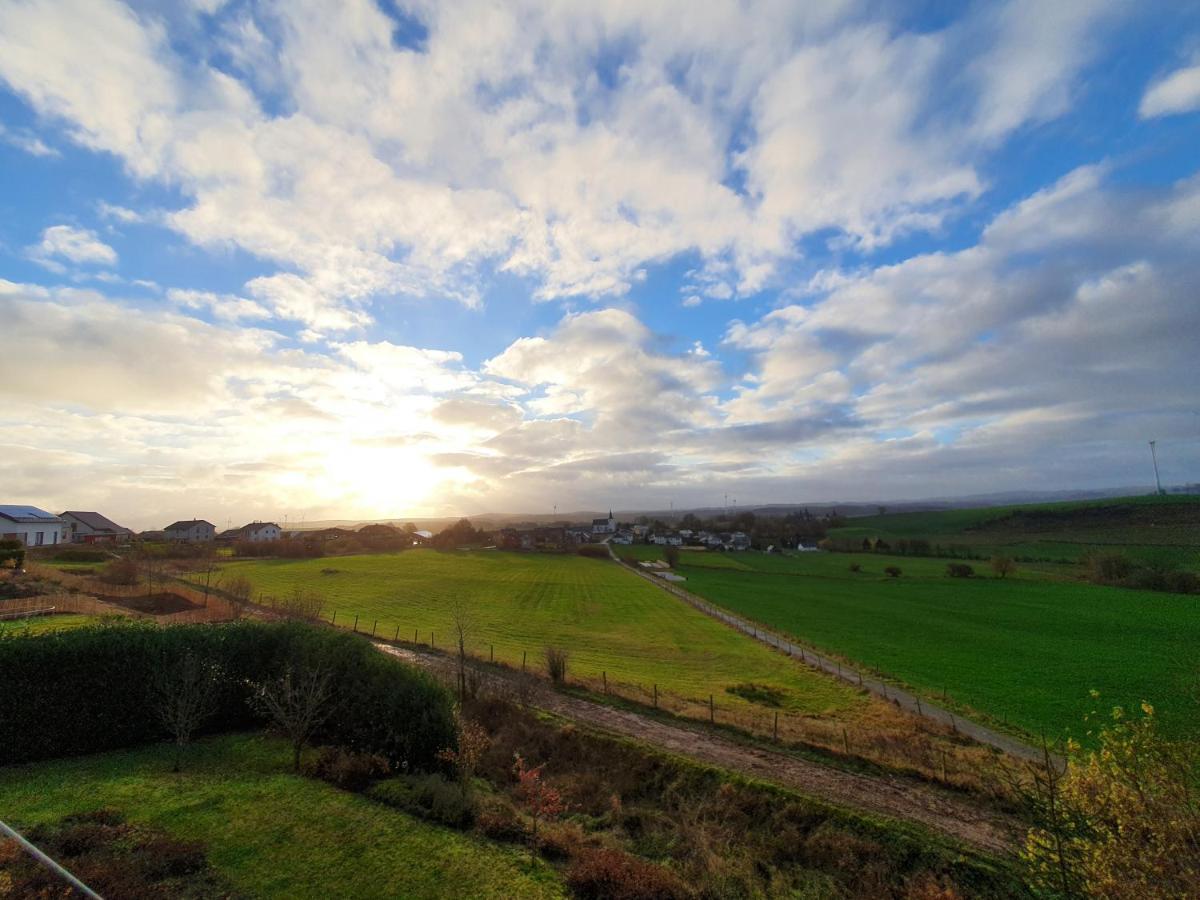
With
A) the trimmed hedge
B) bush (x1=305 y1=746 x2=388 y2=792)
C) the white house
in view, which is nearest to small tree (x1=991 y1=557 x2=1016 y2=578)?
the trimmed hedge

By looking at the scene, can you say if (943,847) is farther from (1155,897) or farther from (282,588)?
(282,588)

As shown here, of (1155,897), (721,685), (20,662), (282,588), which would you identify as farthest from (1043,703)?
(282,588)

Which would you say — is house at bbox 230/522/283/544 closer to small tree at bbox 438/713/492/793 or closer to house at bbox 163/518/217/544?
house at bbox 163/518/217/544

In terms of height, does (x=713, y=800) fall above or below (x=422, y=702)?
below

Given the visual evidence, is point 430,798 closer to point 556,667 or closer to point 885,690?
point 556,667

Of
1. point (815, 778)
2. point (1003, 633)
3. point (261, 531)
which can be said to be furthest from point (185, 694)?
point (261, 531)
